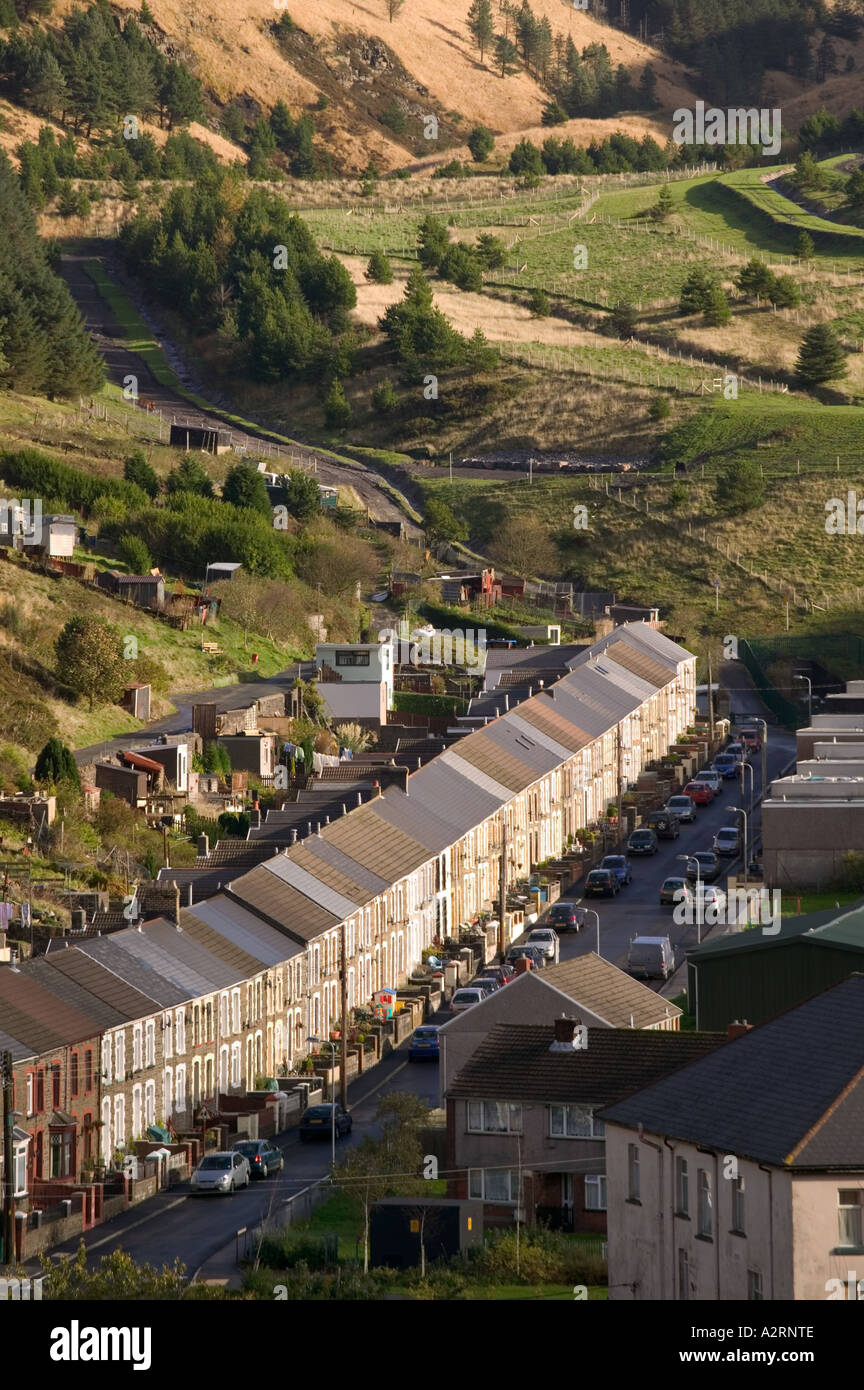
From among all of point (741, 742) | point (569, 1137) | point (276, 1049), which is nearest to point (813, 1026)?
point (569, 1137)

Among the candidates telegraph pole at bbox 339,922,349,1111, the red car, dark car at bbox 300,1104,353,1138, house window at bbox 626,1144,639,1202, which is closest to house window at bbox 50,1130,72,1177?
dark car at bbox 300,1104,353,1138

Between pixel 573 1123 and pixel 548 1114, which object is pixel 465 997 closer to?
pixel 548 1114

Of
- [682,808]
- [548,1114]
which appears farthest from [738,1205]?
[682,808]

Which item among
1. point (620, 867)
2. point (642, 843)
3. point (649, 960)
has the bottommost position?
point (642, 843)

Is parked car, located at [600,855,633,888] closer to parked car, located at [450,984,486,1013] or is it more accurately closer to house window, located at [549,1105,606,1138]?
parked car, located at [450,984,486,1013]

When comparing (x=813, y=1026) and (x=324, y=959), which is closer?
(x=813, y=1026)
